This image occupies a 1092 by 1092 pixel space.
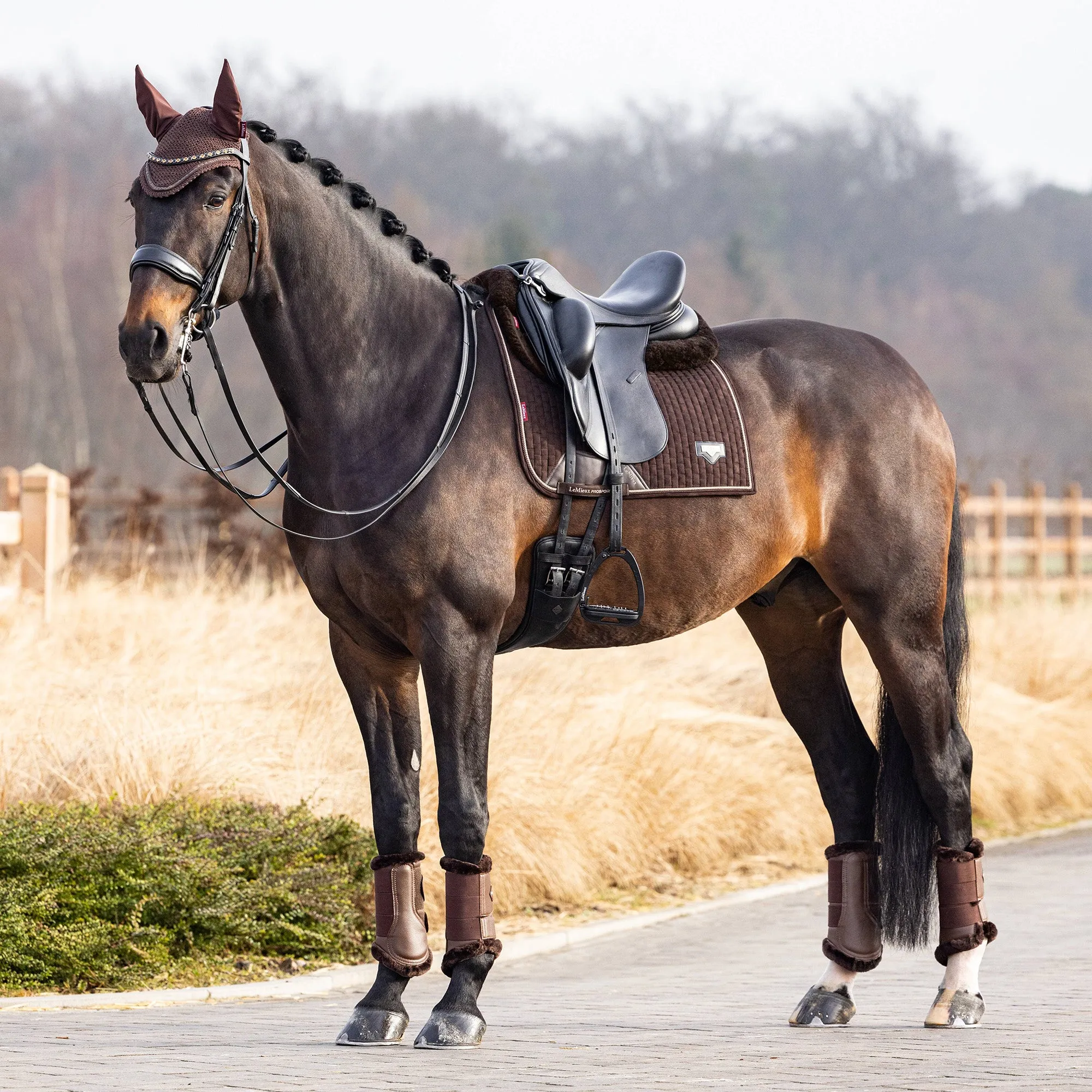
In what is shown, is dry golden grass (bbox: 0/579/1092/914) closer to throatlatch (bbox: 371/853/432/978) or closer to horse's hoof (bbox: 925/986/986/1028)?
throatlatch (bbox: 371/853/432/978)

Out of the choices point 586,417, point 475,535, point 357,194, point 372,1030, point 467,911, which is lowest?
point 372,1030

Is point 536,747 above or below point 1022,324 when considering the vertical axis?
below

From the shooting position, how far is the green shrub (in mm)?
5672

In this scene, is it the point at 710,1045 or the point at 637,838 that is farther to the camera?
the point at 637,838

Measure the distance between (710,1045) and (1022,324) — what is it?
2559 inches

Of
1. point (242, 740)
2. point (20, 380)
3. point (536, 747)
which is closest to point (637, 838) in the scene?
point (536, 747)

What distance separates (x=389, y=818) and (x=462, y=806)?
33 centimetres

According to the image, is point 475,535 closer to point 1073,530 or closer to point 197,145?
point 197,145

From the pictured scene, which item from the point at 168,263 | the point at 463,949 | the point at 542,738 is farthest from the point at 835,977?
the point at 542,738

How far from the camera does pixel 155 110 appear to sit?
4410 millimetres

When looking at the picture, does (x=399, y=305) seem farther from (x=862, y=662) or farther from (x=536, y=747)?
(x=862, y=662)

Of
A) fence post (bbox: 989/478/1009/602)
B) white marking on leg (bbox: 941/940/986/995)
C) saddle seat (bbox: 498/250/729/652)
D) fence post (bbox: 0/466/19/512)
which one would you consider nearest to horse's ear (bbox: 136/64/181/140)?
saddle seat (bbox: 498/250/729/652)

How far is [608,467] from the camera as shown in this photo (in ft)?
15.2

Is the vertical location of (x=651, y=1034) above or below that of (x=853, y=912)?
below
